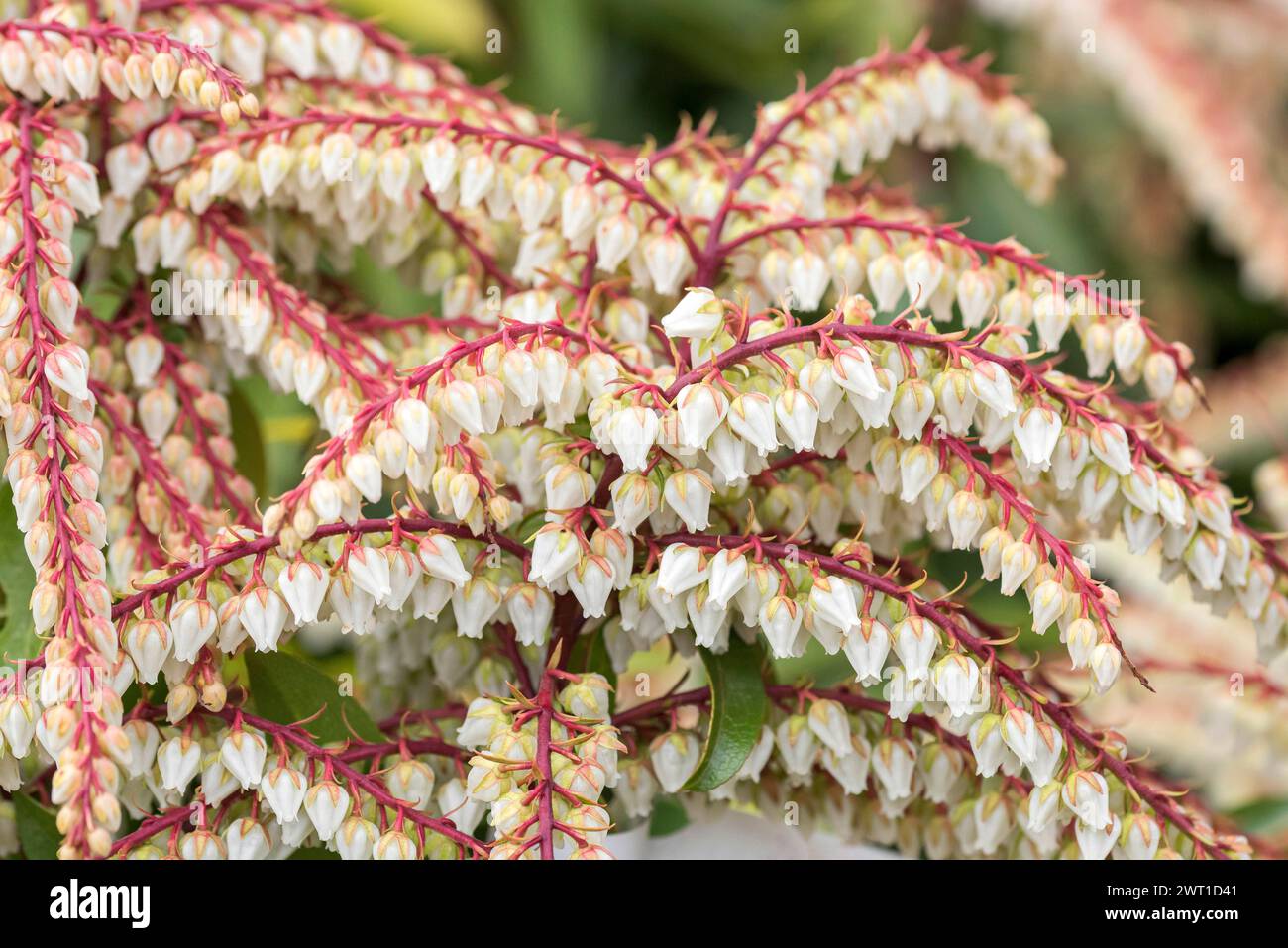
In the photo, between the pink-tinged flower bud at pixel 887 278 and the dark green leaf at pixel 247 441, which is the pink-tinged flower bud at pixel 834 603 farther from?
the dark green leaf at pixel 247 441

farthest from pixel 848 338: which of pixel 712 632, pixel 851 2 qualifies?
pixel 851 2

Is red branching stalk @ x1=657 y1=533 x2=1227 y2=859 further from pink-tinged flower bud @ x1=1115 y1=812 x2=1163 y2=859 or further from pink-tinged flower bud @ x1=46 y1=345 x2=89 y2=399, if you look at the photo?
pink-tinged flower bud @ x1=46 y1=345 x2=89 y2=399

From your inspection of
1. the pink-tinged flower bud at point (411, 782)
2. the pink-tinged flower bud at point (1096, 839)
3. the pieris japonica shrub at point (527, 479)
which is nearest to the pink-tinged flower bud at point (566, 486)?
the pieris japonica shrub at point (527, 479)

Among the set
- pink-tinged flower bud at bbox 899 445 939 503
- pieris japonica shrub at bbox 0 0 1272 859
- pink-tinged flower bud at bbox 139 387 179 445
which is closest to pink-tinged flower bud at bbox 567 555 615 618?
pieris japonica shrub at bbox 0 0 1272 859

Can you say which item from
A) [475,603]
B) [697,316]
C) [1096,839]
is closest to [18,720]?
[475,603]

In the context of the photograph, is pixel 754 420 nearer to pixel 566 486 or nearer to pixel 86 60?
pixel 566 486

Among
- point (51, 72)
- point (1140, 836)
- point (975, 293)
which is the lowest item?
point (1140, 836)
